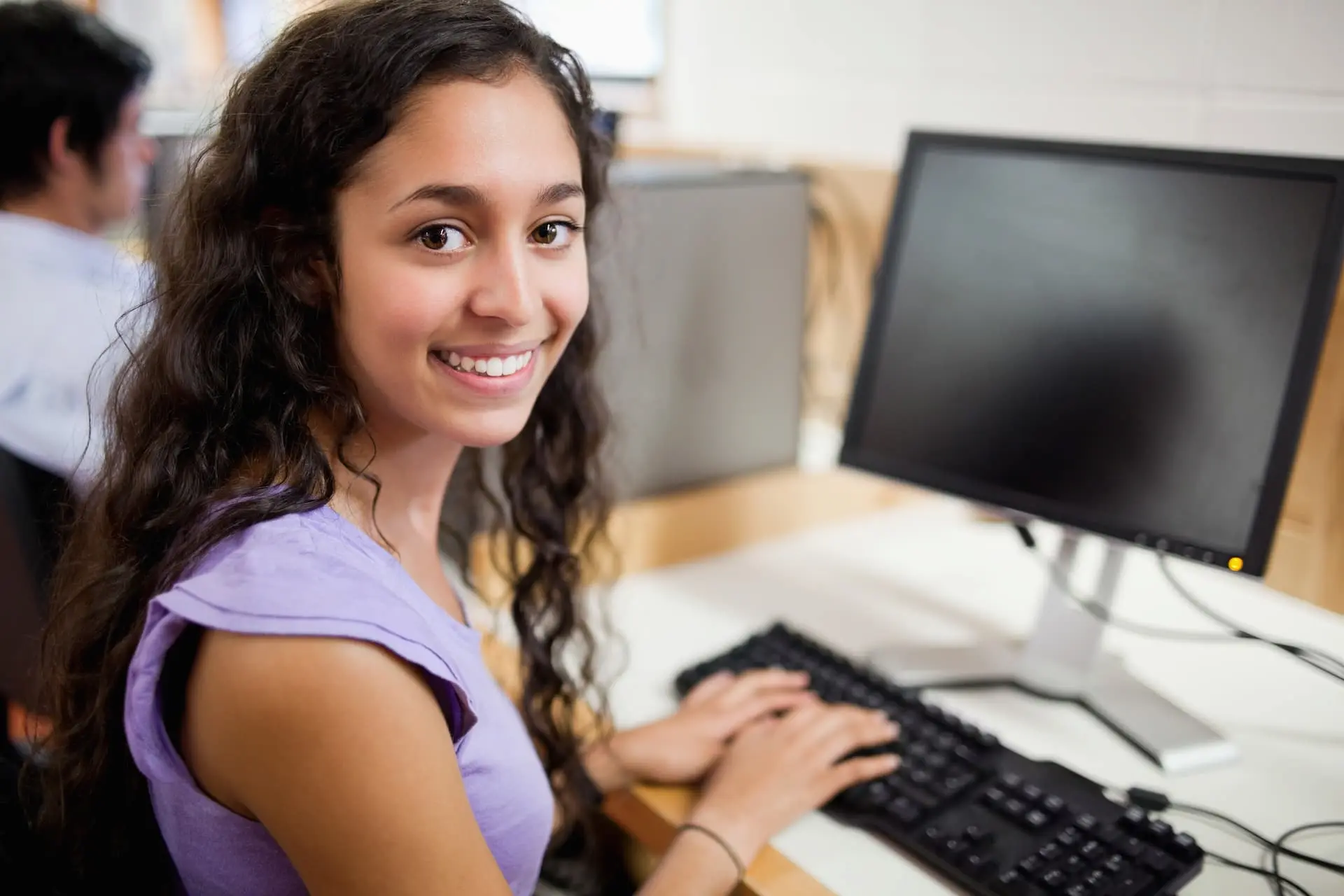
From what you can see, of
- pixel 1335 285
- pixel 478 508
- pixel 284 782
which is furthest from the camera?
pixel 478 508

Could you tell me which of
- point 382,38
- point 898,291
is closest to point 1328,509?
point 898,291

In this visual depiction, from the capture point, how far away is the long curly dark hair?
750mm

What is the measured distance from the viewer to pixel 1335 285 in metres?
0.88

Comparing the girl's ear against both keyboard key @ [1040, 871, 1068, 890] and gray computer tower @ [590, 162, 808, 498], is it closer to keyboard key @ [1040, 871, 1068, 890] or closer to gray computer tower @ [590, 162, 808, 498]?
gray computer tower @ [590, 162, 808, 498]

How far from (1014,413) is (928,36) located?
0.72m

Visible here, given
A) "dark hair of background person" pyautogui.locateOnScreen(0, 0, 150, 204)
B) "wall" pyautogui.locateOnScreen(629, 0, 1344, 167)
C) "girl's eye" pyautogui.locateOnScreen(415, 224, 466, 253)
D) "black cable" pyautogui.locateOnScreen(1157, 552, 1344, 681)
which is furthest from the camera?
"dark hair of background person" pyautogui.locateOnScreen(0, 0, 150, 204)

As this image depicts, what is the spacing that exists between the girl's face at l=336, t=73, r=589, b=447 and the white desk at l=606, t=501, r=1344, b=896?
419mm

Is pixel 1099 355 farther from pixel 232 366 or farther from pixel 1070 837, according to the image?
pixel 232 366

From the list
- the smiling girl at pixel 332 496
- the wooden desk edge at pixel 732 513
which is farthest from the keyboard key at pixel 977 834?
the wooden desk edge at pixel 732 513

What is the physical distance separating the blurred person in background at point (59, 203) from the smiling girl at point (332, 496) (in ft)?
1.90

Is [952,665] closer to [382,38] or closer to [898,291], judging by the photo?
[898,291]

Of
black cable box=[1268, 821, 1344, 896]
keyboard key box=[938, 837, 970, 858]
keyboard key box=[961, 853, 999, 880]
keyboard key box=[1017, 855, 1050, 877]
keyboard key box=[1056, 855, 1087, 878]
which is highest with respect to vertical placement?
keyboard key box=[1056, 855, 1087, 878]

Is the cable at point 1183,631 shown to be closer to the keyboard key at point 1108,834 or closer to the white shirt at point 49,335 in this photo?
the keyboard key at point 1108,834

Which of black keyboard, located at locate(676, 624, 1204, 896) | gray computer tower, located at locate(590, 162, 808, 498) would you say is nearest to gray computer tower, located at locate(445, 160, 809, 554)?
gray computer tower, located at locate(590, 162, 808, 498)
